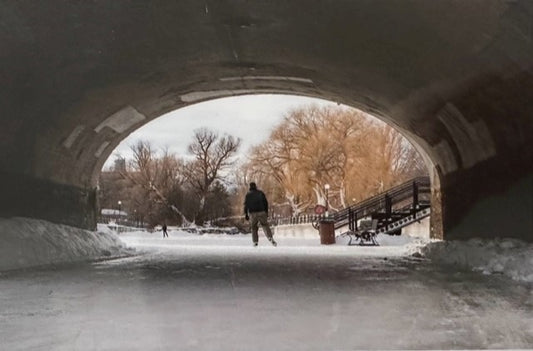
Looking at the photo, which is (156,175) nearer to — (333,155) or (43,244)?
(333,155)

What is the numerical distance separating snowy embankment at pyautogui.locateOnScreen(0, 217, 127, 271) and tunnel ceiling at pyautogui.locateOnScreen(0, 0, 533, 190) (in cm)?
135

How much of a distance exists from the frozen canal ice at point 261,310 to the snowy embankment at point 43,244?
4.79ft

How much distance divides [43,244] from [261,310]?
27.9ft

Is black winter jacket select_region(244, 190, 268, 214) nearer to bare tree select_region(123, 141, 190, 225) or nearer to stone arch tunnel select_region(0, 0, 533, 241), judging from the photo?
stone arch tunnel select_region(0, 0, 533, 241)

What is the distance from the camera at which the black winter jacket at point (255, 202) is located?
19344mm

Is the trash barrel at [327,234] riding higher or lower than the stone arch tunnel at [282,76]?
lower

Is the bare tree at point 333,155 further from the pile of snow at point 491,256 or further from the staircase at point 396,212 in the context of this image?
the pile of snow at point 491,256

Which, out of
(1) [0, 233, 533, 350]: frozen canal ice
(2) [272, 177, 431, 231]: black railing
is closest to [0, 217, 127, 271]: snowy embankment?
(1) [0, 233, 533, 350]: frozen canal ice

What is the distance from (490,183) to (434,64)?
382cm

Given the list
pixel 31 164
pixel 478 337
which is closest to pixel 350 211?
pixel 31 164

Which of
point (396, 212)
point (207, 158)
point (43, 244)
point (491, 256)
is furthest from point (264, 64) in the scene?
point (207, 158)

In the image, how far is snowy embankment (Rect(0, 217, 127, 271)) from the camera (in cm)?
1297

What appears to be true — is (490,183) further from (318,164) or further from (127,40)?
(318,164)

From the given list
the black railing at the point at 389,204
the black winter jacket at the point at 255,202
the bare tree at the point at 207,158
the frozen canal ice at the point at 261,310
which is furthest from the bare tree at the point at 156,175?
the frozen canal ice at the point at 261,310
